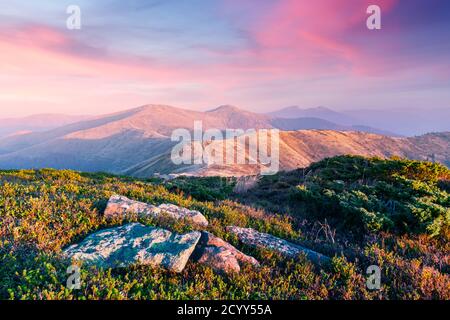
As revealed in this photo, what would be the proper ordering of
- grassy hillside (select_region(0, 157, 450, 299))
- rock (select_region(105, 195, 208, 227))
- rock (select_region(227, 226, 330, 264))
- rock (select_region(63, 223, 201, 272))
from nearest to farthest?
grassy hillside (select_region(0, 157, 450, 299)) < rock (select_region(63, 223, 201, 272)) < rock (select_region(227, 226, 330, 264)) < rock (select_region(105, 195, 208, 227))

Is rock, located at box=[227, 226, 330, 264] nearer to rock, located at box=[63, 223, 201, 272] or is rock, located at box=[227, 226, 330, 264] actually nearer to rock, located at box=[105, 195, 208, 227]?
rock, located at box=[105, 195, 208, 227]

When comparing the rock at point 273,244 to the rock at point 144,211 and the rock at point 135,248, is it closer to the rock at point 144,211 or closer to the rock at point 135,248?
the rock at point 144,211

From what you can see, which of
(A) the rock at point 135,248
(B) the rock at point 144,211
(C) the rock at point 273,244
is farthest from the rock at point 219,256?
(B) the rock at point 144,211

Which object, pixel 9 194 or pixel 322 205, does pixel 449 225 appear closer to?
pixel 322 205

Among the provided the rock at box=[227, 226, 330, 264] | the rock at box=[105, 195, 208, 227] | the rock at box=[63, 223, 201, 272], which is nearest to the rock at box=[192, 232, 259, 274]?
the rock at box=[63, 223, 201, 272]

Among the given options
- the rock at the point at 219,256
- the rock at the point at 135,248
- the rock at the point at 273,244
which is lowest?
the rock at the point at 273,244

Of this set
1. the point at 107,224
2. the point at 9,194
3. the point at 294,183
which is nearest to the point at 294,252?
the point at 107,224
